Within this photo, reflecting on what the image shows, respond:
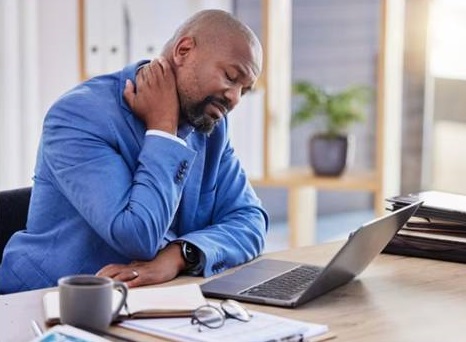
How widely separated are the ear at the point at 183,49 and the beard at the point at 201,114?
103 millimetres

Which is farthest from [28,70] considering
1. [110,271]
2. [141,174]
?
[110,271]

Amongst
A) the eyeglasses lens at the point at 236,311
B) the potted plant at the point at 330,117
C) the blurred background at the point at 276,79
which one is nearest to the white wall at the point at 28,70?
the blurred background at the point at 276,79

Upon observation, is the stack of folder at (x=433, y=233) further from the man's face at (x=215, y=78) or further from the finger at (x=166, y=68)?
the finger at (x=166, y=68)

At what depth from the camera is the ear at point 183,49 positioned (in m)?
1.99

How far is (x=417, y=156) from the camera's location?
12.6 feet

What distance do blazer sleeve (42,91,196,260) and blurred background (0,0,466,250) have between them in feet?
6.26

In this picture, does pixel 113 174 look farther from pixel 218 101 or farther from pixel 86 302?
pixel 86 302

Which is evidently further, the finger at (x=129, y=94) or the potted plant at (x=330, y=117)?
the potted plant at (x=330, y=117)

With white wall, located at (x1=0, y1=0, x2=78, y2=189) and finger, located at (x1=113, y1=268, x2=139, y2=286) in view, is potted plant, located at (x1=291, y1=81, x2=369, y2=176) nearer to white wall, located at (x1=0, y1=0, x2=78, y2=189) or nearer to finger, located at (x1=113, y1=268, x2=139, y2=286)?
white wall, located at (x1=0, y1=0, x2=78, y2=189)

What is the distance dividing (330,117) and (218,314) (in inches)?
108

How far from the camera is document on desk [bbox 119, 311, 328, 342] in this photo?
137 centimetres

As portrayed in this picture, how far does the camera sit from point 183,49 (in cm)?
200

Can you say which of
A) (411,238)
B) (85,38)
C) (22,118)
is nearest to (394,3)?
(85,38)

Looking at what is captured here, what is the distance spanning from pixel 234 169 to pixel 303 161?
8.14 ft
